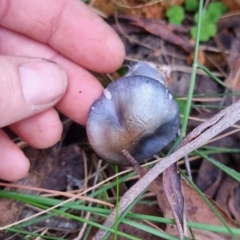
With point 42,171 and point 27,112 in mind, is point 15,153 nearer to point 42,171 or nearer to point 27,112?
point 42,171

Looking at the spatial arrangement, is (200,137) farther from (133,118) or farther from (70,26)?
(70,26)

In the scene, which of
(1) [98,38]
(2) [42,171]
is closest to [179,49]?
(1) [98,38]

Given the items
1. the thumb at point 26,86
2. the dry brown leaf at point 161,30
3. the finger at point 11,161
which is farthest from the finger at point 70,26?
the finger at point 11,161

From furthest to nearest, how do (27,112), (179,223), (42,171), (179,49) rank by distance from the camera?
1. (179,49)
2. (42,171)
3. (27,112)
4. (179,223)

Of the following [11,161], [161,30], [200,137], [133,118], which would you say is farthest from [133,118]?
[161,30]

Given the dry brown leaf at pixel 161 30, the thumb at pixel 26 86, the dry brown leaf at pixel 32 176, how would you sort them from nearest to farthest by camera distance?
the thumb at pixel 26 86 < the dry brown leaf at pixel 32 176 < the dry brown leaf at pixel 161 30

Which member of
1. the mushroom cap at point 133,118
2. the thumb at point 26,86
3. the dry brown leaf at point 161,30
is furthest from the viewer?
the dry brown leaf at point 161,30

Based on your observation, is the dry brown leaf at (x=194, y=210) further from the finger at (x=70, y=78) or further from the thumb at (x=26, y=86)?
the thumb at (x=26, y=86)
